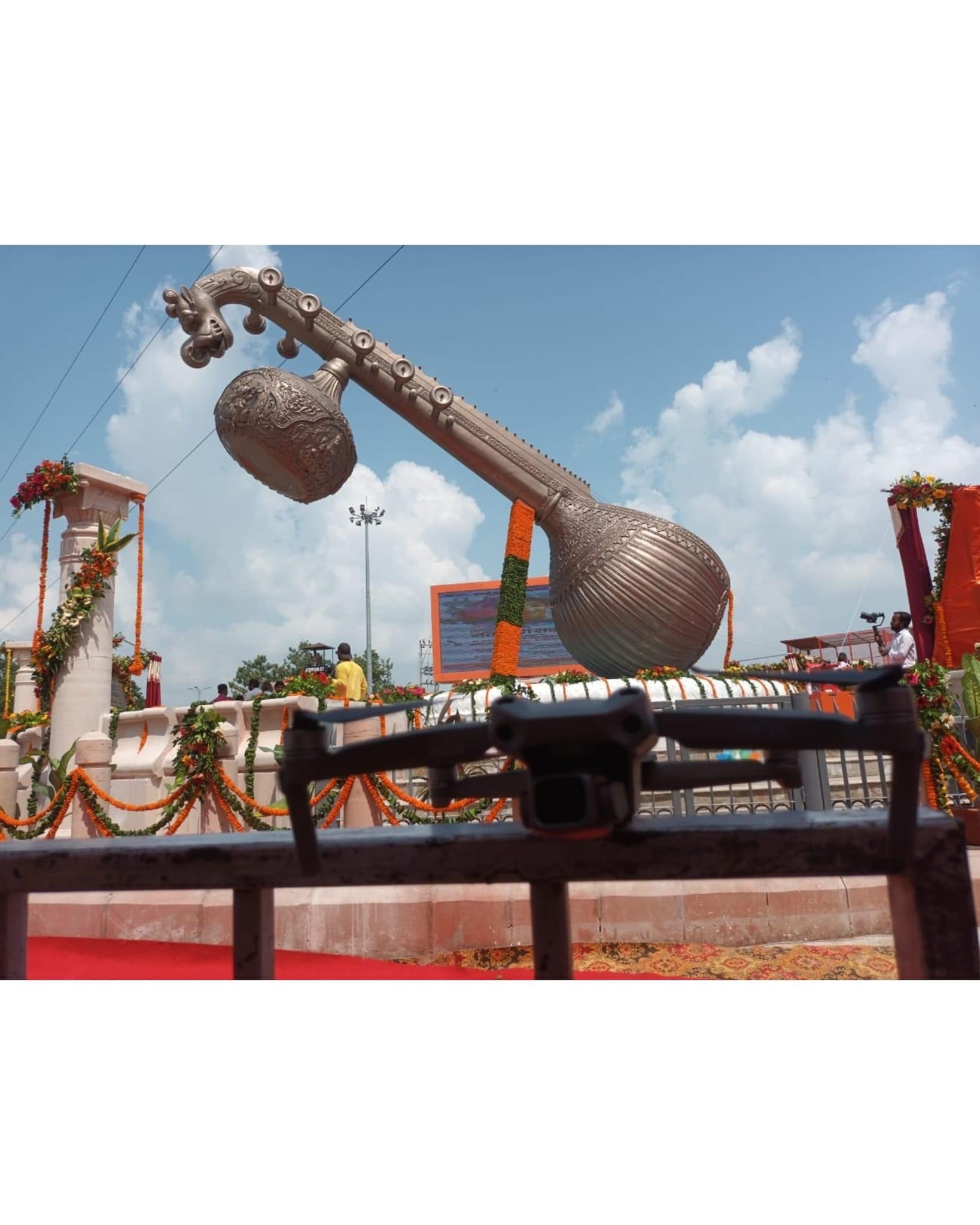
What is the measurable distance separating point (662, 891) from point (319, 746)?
4641mm

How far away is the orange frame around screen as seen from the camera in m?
27.9

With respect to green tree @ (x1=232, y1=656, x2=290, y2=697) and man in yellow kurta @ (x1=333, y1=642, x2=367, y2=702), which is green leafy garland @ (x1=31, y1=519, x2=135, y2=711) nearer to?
man in yellow kurta @ (x1=333, y1=642, x2=367, y2=702)

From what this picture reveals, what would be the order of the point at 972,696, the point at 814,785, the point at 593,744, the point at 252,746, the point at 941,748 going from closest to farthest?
the point at 593,744
the point at 814,785
the point at 941,748
the point at 972,696
the point at 252,746

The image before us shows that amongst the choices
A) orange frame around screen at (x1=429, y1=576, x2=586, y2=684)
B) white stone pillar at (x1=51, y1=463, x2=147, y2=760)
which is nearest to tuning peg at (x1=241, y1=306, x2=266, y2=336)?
white stone pillar at (x1=51, y1=463, x2=147, y2=760)

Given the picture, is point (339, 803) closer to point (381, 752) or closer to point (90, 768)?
point (90, 768)

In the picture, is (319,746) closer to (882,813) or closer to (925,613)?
(882,813)

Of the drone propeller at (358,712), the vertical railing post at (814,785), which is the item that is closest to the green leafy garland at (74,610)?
the vertical railing post at (814,785)

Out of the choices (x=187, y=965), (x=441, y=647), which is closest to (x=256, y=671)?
(x=441, y=647)

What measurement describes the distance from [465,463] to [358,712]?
11.1 meters

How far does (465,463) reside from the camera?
11992 mm

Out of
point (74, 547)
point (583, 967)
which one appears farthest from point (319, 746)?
point (74, 547)

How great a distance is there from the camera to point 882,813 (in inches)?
43.8

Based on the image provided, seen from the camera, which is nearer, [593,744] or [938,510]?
[593,744]

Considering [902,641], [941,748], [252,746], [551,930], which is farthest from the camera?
[902,641]
